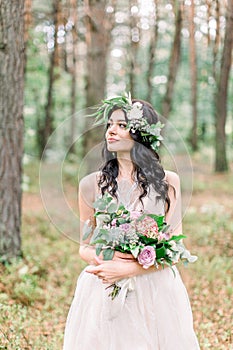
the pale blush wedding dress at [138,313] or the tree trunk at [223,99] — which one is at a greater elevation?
the tree trunk at [223,99]

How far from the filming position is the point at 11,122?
279 inches

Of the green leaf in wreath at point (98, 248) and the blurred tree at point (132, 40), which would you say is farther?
the blurred tree at point (132, 40)

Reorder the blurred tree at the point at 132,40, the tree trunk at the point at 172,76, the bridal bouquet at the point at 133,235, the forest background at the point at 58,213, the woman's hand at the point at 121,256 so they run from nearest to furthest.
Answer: the bridal bouquet at the point at 133,235 < the woman's hand at the point at 121,256 < the forest background at the point at 58,213 < the tree trunk at the point at 172,76 < the blurred tree at the point at 132,40

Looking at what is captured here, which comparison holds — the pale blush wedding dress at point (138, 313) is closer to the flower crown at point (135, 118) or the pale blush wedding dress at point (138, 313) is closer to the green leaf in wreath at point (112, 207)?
the green leaf in wreath at point (112, 207)

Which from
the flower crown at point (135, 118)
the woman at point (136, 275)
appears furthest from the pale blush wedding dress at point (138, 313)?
the flower crown at point (135, 118)

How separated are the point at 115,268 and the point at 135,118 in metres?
0.96

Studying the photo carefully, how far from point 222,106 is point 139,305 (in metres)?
15.2

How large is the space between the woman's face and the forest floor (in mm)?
703

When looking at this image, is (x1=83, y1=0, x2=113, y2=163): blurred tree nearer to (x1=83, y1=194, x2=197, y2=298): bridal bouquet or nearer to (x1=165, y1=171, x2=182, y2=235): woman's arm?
(x1=165, y1=171, x2=182, y2=235): woman's arm

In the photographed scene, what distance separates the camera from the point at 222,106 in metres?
18.1

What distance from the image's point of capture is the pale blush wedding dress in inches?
140

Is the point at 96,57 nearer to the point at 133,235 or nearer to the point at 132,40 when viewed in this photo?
the point at 132,40

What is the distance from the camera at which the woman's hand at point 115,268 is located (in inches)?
133

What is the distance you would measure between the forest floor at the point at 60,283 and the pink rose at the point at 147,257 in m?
1.00
